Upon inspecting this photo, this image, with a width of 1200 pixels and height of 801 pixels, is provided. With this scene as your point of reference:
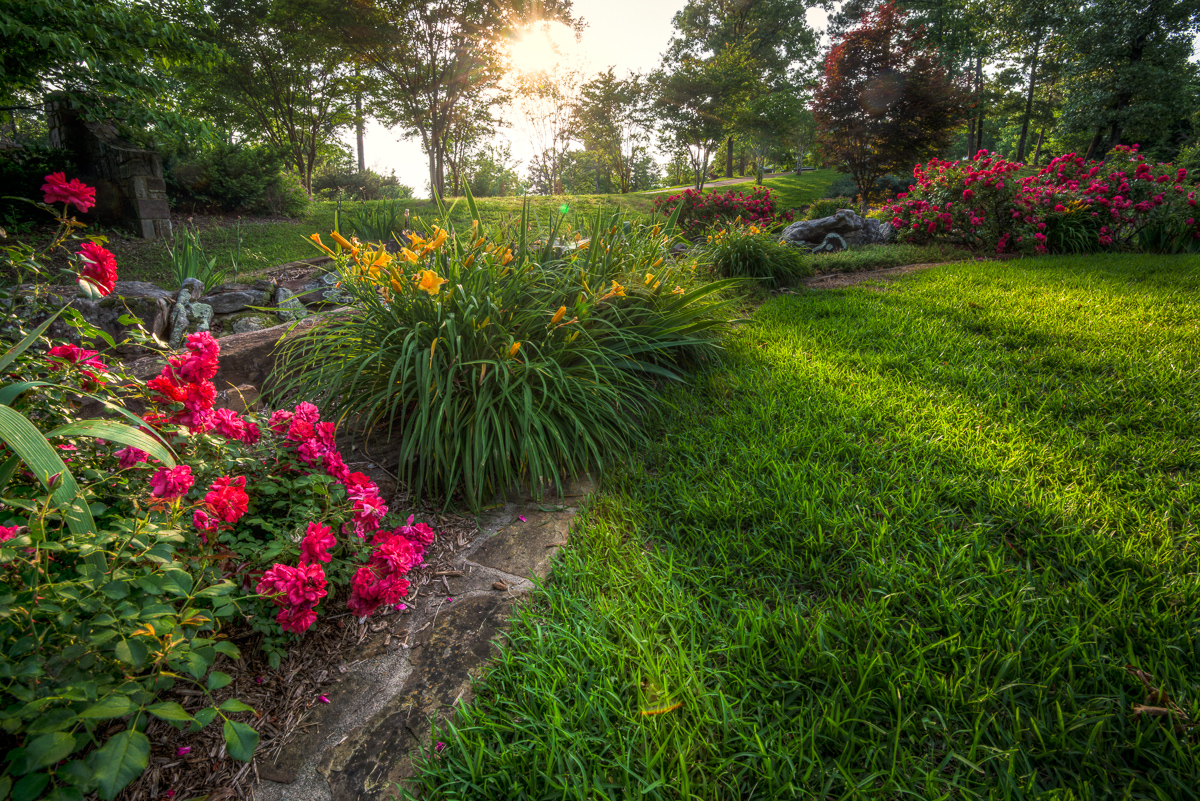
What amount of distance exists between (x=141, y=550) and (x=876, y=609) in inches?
66.8

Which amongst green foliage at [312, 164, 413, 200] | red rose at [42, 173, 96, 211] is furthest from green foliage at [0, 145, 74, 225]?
green foliage at [312, 164, 413, 200]

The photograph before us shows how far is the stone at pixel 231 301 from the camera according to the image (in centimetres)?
414

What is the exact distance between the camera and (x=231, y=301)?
4.21 m

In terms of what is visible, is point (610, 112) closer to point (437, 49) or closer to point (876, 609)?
point (437, 49)

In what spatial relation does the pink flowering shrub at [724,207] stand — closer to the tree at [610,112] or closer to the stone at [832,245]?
the stone at [832,245]

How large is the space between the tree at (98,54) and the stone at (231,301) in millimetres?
3343

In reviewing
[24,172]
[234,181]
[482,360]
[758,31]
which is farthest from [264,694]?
[758,31]

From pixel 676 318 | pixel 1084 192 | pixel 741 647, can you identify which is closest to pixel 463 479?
pixel 741 647

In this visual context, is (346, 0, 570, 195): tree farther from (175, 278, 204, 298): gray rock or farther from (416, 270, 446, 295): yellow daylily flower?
(416, 270, 446, 295): yellow daylily flower

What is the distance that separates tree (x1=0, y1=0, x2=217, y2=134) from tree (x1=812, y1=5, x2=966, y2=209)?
1460cm

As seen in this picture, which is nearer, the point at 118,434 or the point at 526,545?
the point at 118,434

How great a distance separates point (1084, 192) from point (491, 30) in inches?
500

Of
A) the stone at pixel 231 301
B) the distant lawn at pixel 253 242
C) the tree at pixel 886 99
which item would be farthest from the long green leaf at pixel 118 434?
the tree at pixel 886 99

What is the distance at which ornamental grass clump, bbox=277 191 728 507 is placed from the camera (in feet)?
6.29
